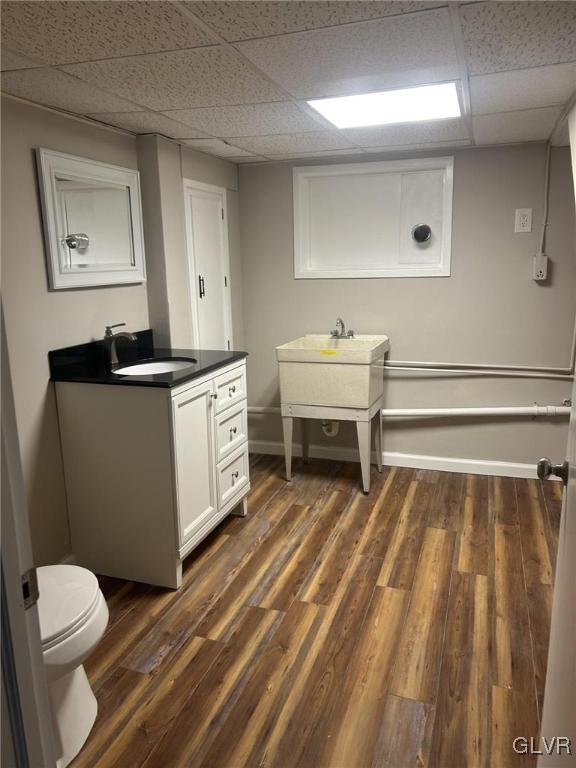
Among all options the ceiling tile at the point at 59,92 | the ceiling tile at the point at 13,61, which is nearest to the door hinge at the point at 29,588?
the ceiling tile at the point at 13,61

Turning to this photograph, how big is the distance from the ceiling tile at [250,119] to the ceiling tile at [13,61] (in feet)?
2.32

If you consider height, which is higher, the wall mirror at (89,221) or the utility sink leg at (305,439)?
the wall mirror at (89,221)

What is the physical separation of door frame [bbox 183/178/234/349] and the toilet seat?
1822mm

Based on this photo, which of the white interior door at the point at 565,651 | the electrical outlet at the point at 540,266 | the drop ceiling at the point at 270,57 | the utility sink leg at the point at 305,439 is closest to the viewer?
the white interior door at the point at 565,651

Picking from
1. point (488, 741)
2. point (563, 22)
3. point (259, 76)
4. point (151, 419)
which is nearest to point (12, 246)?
point (151, 419)

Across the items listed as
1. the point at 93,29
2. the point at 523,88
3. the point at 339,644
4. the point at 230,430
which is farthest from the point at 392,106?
the point at 339,644

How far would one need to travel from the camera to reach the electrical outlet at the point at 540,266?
10.9 feet

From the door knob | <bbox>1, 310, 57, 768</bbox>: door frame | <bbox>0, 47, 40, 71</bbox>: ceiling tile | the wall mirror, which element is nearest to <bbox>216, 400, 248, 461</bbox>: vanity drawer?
the wall mirror

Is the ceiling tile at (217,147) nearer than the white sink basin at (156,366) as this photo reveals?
No

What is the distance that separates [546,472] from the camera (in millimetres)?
1349

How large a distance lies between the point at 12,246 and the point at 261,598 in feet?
5.74

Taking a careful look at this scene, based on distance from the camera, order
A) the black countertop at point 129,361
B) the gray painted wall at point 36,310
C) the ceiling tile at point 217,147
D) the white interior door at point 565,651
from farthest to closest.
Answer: the ceiling tile at point 217,147 → the black countertop at point 129,361 → the gray painted wall at point 36,310 → the white interior door at point 565,651

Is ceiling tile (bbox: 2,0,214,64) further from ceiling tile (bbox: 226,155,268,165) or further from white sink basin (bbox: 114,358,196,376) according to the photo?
ceiling tile (bbox: 226,155,268,165)

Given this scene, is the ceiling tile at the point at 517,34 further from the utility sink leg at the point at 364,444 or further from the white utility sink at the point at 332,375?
the utility sink leg at the point at 364,444
